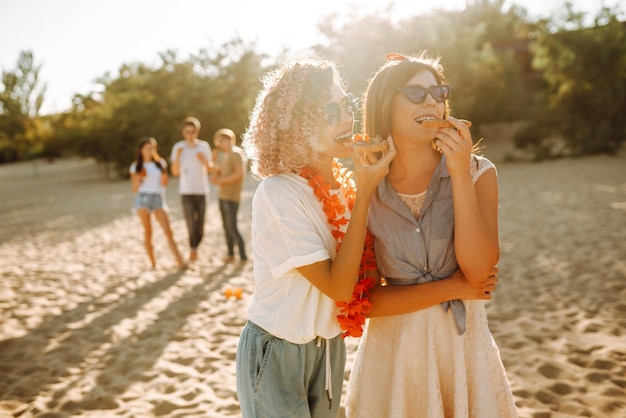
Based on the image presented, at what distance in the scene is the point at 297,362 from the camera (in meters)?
1.95

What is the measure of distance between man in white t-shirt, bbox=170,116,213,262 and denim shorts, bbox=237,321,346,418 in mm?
6521

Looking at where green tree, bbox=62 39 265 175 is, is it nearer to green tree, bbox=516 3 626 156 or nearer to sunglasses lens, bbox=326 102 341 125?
green tree, bbox=516 3 626 156

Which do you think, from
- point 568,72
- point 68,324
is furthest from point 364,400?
point 568,72

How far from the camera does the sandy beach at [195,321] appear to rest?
13.4 feet

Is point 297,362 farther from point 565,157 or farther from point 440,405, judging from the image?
point 565,157

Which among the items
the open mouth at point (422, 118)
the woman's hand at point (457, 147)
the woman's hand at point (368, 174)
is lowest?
the woman's hand at point (368, 174)

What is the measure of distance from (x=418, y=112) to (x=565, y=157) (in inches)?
1015

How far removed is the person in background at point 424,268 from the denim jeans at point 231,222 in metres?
6.32

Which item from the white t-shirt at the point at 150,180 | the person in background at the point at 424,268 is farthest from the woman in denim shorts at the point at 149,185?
the person in background at the point at 424,268

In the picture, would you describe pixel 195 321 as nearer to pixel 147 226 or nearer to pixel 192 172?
pixel 147 226

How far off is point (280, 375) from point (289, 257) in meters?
0.50

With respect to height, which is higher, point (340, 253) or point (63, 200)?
point (340, 253)

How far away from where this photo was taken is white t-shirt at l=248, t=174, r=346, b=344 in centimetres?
179

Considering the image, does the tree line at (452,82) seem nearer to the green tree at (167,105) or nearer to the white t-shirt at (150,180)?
the green tree at (167,105)
